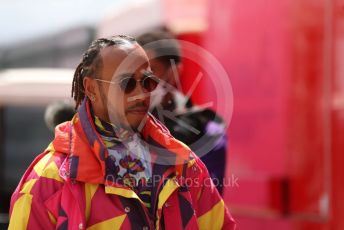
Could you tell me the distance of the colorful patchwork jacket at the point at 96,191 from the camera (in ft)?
6.75

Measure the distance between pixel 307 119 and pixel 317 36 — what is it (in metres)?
0.51

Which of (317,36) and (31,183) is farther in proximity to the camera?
(317,36)

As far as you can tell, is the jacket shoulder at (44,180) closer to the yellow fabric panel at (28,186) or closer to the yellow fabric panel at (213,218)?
the yellow fabric panel at (28,186)

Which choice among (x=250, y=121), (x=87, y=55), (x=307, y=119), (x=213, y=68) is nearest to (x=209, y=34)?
(x=213, y=68)

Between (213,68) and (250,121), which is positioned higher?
(213,68)

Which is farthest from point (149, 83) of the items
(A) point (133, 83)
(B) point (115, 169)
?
(B) point (115, 169)

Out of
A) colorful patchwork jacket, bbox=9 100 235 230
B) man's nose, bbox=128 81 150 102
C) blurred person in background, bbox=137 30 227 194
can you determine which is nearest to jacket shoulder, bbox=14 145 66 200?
colorful patchwork jacket, bbox=9 100 235 230

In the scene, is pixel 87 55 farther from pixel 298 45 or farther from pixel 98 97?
pixel 298 45

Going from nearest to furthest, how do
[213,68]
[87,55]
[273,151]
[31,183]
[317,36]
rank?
[31,183]
[87,55]
[317,36]
[273,151]
[213,68]

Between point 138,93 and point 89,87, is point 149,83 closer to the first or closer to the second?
point 138,93

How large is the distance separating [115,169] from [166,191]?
0.54 ft

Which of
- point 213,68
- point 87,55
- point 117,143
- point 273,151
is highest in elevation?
point 87,55

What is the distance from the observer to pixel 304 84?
4531mm

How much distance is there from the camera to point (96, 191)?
211cm
